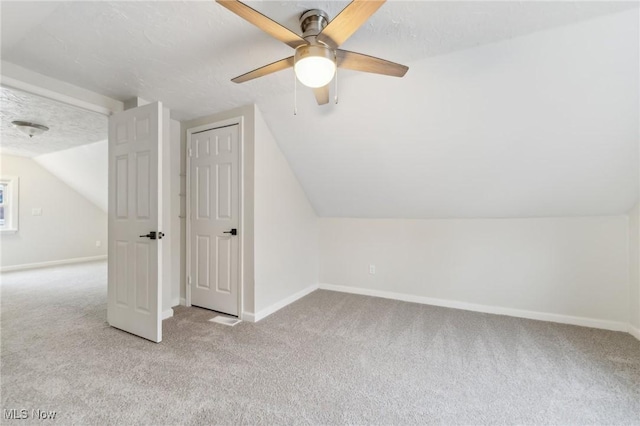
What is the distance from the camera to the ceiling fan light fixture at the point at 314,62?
4.63 feet

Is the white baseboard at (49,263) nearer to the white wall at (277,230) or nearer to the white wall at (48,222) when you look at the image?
the white wall at (48,222)

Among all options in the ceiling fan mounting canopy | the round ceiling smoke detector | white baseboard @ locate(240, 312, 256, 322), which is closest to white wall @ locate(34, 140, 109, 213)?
the round ceiling smoke detector

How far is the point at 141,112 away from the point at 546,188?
3775 millimetres

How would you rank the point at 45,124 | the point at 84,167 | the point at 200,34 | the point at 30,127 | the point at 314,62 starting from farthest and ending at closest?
the point at 84,167, the point at 45,124, the point at 30,127, the point at 200,34, the point at 314,62

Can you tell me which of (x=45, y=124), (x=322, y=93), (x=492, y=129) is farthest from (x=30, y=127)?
(x=492, y=129)

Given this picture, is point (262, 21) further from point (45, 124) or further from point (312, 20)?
point (45, 124)

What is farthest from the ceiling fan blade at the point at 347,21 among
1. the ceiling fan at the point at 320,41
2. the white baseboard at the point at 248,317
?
the white baseboard at the point at 248,317

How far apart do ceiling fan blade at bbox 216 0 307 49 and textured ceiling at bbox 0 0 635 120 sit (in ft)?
0.88

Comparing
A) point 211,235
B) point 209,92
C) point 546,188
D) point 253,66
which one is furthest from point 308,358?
point 546,188

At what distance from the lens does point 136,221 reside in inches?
98.3

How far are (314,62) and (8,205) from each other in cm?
700

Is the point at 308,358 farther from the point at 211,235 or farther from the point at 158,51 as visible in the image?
the point at 158,51

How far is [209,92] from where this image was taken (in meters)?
2.60

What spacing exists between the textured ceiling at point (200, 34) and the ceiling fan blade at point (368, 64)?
268 millimetres
